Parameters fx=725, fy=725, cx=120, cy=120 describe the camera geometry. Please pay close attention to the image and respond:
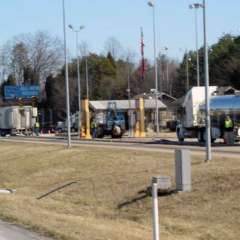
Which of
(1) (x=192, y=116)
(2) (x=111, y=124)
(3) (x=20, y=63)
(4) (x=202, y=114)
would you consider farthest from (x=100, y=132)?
(3) (x=20, y=63)

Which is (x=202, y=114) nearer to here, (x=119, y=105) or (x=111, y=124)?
(x=111, y=124)

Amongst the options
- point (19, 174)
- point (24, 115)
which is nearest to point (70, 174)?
point (19, 174)

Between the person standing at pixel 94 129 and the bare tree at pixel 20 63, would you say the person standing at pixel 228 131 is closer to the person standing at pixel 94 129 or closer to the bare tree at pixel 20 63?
the person standing at pixel 94 129

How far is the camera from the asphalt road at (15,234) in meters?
14.8

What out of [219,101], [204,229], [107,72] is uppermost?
[107,72]

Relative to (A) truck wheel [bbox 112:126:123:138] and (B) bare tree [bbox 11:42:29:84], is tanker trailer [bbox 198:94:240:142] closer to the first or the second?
(A) truck wheel [bbox 112:126:123:138]

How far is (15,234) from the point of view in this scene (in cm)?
1544

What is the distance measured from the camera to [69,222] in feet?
56.2

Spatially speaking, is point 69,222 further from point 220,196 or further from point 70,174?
point 70,174

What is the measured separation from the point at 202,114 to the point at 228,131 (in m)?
5.37

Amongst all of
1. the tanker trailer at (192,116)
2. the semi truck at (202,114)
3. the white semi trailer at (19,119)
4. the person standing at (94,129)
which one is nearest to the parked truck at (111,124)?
the person standing at (94,129)

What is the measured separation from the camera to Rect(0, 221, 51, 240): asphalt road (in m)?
14.8

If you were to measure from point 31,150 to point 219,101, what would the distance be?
1199 centimetres

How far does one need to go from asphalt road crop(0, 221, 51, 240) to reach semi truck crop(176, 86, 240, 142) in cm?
2739
